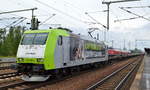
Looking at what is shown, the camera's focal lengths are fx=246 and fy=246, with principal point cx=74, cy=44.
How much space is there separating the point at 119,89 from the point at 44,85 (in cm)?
393

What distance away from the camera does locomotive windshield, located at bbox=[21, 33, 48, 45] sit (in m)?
14.1

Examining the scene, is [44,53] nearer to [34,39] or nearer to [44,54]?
[44,54]

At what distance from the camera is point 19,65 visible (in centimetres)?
1394

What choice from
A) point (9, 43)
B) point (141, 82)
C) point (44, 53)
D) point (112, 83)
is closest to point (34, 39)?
point (44, 53)

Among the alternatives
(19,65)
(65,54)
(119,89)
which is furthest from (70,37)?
(119,89)

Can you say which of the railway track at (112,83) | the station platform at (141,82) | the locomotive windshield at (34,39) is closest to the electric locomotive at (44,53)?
the locomotive windshield at (34,39)

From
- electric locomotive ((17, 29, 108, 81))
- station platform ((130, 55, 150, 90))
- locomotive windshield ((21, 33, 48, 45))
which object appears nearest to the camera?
station platform ((130, 55, 150, 90))

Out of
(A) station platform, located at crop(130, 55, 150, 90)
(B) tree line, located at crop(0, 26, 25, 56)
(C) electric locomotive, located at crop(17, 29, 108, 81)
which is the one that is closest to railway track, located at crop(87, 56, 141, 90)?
(A) station platform, located at crop(130, 55, 150, 90)

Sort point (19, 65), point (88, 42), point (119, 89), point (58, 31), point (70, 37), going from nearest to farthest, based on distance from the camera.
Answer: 1. point (119, 89)
2. point (19, 65)
3. point (58, 31)
4. point (70, 37)
5. point (88, 42)

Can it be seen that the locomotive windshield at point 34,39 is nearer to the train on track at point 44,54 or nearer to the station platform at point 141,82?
the train on track at point 44,54

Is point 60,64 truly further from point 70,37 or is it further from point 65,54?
point 70,37

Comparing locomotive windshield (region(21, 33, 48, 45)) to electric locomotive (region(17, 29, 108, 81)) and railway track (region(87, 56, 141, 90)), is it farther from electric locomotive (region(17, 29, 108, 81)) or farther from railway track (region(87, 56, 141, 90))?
railway track (region(87, 56, 141, 90))

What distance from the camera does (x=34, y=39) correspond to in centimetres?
1448

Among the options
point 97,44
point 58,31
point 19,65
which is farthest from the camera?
point 97,44
